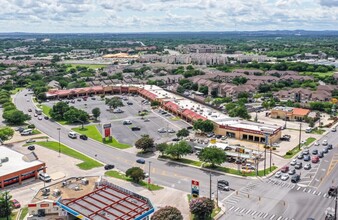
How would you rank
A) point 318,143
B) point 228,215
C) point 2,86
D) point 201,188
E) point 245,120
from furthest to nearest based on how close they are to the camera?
point 2,86, point 245,120, point 318,143, point 201,188, point 228,215

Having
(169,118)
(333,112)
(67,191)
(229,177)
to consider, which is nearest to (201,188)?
(229,177)

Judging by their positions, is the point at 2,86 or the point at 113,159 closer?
the point at 113,159

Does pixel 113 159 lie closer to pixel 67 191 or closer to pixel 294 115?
pixel 67 191

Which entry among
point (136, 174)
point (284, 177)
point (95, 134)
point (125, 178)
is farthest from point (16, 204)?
point (284, 177)

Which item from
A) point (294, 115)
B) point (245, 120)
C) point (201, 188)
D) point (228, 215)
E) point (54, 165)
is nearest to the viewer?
point (228, 215)

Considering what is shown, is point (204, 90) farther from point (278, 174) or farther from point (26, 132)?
point (278, 174)

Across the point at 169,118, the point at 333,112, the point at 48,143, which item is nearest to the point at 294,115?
the point at 333,112

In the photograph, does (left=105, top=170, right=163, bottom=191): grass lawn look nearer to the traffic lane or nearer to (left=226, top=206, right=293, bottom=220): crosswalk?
(left=226, top=206, right=293, bottom=220): crosswalk
